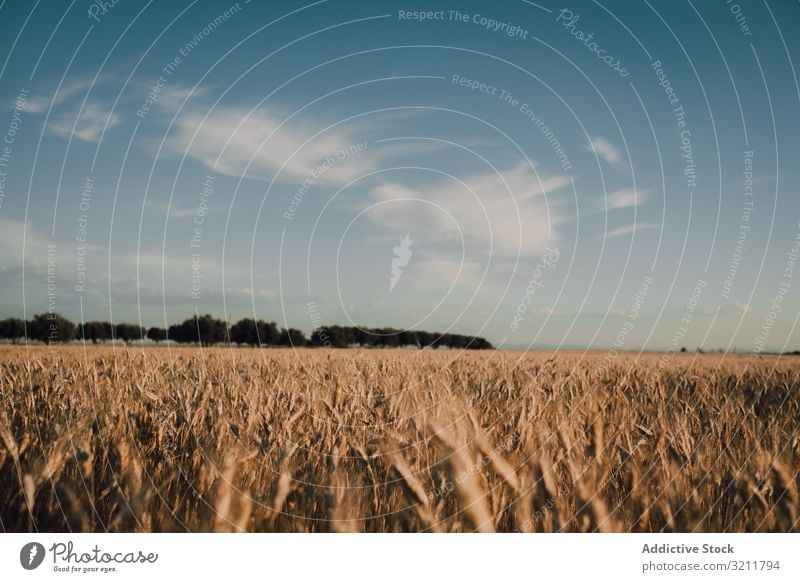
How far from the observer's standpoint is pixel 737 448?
9.69 ft

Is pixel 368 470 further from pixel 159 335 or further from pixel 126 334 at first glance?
pixel 159 335

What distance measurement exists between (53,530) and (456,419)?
5.47 ft

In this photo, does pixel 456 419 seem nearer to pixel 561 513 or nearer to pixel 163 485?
pixel 561 513
